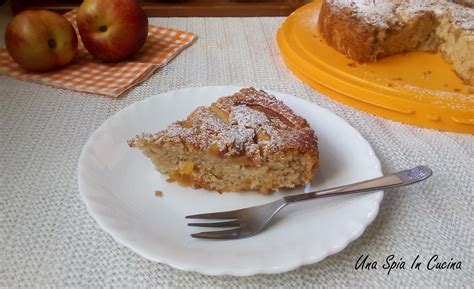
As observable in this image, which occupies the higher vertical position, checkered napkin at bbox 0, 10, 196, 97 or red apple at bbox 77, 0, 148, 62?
red apple at bbox 77, 0, 148, 62

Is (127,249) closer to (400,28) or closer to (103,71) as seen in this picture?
(103,71)

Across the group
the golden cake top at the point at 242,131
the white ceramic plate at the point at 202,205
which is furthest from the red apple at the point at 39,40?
the golden cake top at the point at 242,131

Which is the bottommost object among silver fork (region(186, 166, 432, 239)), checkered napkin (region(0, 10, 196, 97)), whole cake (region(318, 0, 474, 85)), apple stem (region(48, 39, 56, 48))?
checkered napkin (region(0, 10, 196, 97))

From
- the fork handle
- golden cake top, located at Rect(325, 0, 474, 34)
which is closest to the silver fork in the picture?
the fork handle

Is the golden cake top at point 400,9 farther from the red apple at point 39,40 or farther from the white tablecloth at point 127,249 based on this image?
the red apple at point 39,40

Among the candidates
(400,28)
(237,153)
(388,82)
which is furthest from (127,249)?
(400,28)

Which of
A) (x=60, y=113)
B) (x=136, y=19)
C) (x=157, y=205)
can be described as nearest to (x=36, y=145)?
(x=60, y=113)

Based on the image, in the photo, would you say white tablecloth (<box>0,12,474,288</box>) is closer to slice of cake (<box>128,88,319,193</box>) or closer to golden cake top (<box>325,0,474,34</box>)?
slice of cake (<box>128,88,319,193</box>)
